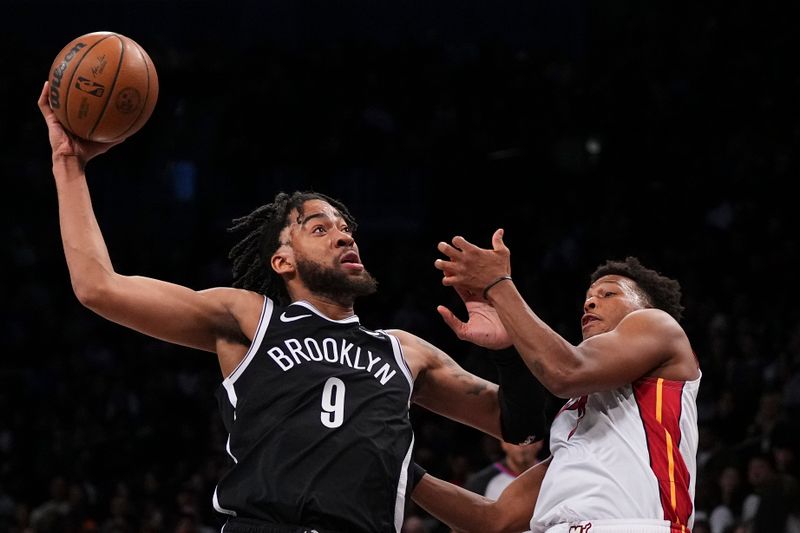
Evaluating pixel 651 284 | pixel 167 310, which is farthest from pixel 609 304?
pixel 167 310

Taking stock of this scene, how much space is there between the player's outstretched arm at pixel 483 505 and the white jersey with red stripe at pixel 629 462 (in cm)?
30

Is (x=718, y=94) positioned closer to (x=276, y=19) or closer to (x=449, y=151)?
(x=449, y=151)

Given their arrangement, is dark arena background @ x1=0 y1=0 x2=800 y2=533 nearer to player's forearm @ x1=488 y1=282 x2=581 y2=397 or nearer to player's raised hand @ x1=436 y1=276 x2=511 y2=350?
player's raised hand @ x1=436 y1=276 x2=511 y2=350

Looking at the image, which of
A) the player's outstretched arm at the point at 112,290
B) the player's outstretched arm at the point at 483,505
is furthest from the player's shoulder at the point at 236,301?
the player's outstretched arm at the point at 483,505

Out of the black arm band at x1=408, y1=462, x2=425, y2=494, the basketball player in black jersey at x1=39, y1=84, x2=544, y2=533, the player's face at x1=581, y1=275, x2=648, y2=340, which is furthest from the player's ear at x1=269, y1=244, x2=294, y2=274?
the player's face at x1=581, y1=275, x2=648, y2=340

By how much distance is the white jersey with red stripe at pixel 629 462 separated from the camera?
3.36 metres

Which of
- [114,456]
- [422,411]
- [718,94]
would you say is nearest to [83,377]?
[114,456]

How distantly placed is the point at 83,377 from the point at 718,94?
289 inches

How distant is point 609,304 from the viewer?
3.82m

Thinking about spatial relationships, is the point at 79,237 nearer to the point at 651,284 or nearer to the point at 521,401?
the point at 521,401

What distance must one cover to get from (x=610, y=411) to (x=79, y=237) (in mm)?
1780

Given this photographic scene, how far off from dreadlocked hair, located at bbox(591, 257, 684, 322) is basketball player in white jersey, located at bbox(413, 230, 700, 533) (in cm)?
23

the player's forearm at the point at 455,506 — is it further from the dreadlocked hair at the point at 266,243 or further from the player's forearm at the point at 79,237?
the player's forearm at the point at 79,237

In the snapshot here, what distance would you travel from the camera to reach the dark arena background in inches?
382
